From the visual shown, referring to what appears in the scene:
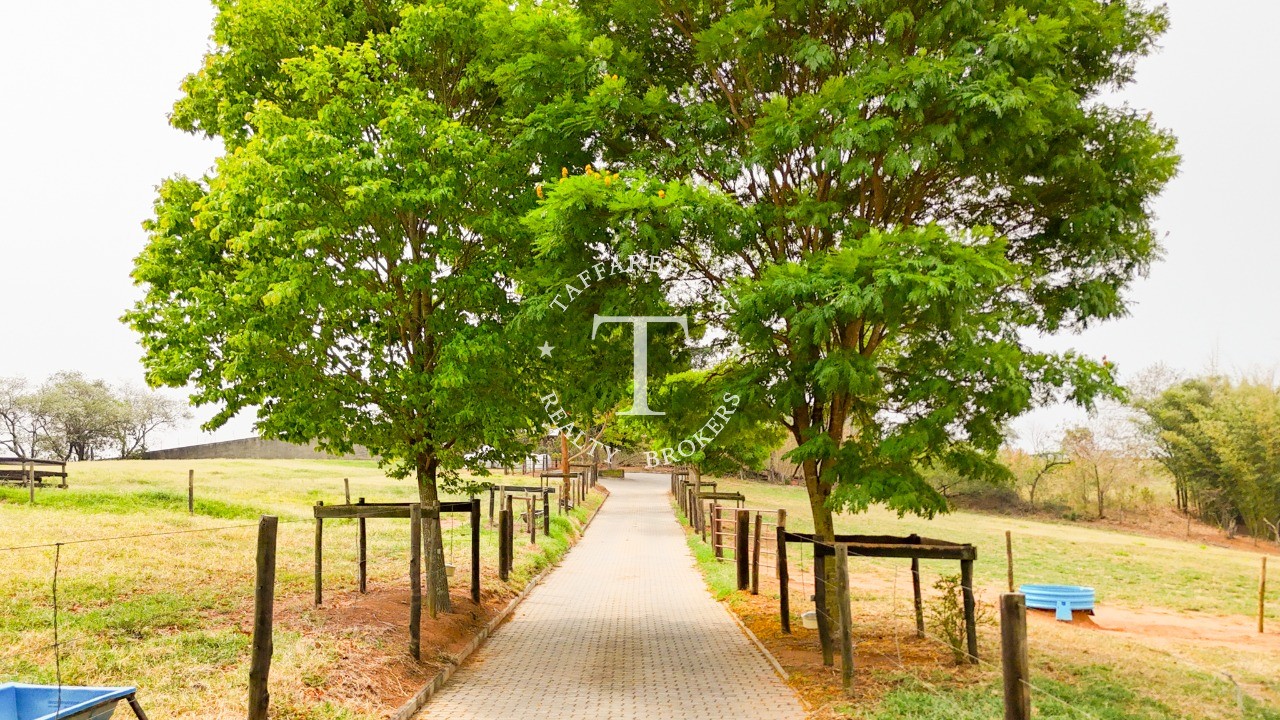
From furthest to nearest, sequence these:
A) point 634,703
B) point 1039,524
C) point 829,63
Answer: point 1039,524 < point 829,63 < point 634,703

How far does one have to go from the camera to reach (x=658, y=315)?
11.6m

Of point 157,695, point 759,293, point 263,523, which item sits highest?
point 759,293

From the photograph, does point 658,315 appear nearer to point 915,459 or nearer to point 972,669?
point 915,459

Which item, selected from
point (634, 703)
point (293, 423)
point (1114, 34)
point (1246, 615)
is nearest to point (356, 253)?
point (293, 423)

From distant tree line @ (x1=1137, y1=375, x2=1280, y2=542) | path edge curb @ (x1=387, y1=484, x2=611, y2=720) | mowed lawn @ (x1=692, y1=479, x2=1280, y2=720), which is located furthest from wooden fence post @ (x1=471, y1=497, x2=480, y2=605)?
distant tree line @ (x1=1137, y1=375, x2=1280, y2=542)

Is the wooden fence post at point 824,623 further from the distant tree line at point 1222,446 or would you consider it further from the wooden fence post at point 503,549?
the distant tree line at point 1222,446

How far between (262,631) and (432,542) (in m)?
5.90

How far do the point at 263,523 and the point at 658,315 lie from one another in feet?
19.2

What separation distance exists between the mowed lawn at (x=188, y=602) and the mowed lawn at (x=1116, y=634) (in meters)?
4.99

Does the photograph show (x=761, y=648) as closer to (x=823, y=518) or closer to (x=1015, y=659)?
(x=823, y=518)

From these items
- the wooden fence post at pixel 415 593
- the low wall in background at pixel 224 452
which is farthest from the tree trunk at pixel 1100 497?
the wooden fence post at pixel 415 593

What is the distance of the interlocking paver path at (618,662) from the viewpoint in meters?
8.88

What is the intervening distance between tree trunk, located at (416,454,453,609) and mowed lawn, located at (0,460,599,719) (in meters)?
0.66

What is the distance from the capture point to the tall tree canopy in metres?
9.34
